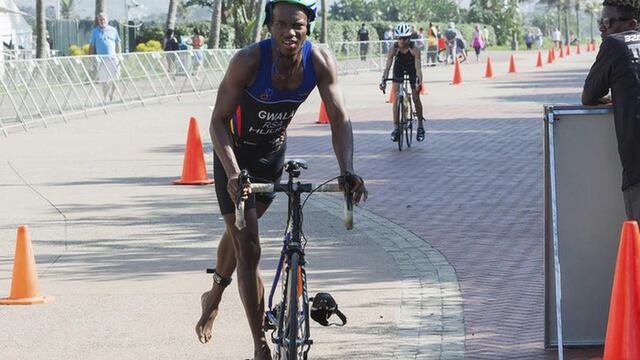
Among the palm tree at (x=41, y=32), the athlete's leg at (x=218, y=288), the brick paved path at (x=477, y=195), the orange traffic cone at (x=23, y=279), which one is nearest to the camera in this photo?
the athlete's leg at (x=218, y=288)

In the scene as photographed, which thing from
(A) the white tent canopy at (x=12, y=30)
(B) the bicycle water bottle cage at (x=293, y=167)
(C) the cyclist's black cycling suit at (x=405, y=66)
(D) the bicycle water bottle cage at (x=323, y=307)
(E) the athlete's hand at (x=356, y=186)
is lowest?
(D) the bicycle water bottle cage at (x=323, y=307)

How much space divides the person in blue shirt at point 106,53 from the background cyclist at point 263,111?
2085 centimetres

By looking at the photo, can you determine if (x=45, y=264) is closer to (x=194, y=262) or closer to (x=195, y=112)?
(x=194, y=262)

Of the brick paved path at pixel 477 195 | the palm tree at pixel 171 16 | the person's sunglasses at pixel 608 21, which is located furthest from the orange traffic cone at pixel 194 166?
the palm tree at pixel 171 16

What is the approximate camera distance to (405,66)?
64.1ft

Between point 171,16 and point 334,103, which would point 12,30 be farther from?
point 334,103

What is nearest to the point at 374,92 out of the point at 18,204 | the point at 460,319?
the point at 18,204

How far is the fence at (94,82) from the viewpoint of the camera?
2338 cm

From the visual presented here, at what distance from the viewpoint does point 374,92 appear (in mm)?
35125

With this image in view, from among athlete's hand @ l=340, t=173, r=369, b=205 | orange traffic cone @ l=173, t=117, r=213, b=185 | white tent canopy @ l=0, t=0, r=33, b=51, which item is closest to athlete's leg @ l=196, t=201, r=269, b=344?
athlete's hand @ l=340, t=173, r=369, b=205

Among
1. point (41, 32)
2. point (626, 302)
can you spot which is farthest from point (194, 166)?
point (41, 32)

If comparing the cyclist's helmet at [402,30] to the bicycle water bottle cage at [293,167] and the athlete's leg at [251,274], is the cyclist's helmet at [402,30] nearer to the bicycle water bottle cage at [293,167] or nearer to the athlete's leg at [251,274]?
the athlete's leg at [251,274]

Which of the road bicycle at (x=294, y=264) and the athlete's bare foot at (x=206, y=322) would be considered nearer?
the road bicycle at (x=294, y=264)

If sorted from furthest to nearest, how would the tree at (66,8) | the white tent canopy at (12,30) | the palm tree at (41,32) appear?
1. the tree at (66,8)
2. the white tent canopy at (12,30)
3. the palm tree at (41,32)
